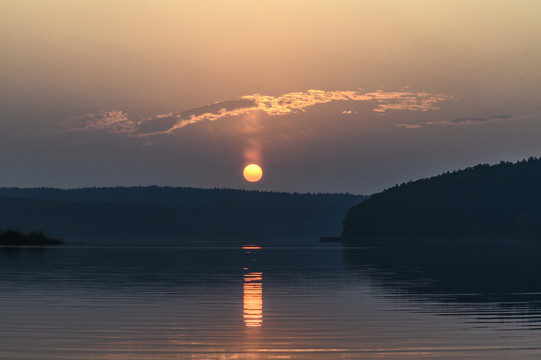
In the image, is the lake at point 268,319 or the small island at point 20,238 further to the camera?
the small island at point 20,238

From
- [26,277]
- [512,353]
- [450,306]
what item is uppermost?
[26,277]

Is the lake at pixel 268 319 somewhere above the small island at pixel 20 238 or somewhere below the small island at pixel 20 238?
below

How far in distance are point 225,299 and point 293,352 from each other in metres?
17.1

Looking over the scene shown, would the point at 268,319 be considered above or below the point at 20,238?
below

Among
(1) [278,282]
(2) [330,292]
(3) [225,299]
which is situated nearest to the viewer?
(3) [225,299]

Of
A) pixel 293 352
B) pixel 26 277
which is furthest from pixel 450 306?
pixel 26 277

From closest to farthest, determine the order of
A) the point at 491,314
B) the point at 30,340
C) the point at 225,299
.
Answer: the point at 30,340 → the point at 491,314 → the point at 225,299

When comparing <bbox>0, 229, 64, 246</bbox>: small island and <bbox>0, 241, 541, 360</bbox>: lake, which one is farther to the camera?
<bbox>0, 229, 64, 246</bbox>: small island

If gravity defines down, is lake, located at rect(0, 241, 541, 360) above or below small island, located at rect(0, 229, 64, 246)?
below

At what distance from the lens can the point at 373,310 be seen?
36750 millimetres

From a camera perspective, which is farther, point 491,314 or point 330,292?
point 330,292

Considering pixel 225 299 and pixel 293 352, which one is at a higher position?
pixel 225 299

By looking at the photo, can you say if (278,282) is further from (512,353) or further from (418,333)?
(512,353)

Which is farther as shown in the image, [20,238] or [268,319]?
[20,238]
